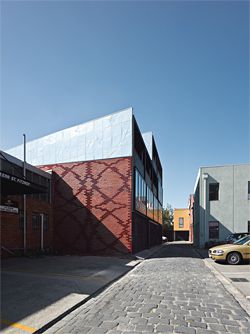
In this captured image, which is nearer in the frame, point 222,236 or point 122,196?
point 122,196

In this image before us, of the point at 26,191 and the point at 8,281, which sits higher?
the point at 26,191

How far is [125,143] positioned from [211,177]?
12.6 metres

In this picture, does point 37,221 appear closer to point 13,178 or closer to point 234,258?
point 13,178

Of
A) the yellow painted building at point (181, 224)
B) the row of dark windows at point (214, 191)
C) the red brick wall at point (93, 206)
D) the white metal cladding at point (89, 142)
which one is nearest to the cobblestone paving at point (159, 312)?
the red brick wall at point (93, 206)

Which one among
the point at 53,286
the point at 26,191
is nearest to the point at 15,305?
the point at 53,286

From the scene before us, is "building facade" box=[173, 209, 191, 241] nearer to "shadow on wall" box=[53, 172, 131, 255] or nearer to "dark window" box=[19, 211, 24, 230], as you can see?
"shadow on wall" box=[53, 172, 131, 255]

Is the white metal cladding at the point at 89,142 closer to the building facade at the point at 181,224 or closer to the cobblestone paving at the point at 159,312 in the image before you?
the cobblestone paving at the point at 159,312

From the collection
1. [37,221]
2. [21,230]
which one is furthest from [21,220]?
[37,221]

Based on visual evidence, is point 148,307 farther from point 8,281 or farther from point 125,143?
point 125,143

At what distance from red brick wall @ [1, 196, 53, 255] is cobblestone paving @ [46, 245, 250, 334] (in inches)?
377

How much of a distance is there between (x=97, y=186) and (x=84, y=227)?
9.97 feet

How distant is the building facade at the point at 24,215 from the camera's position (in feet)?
54.1

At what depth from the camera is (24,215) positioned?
60.5 feet

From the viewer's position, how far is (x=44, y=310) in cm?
645
